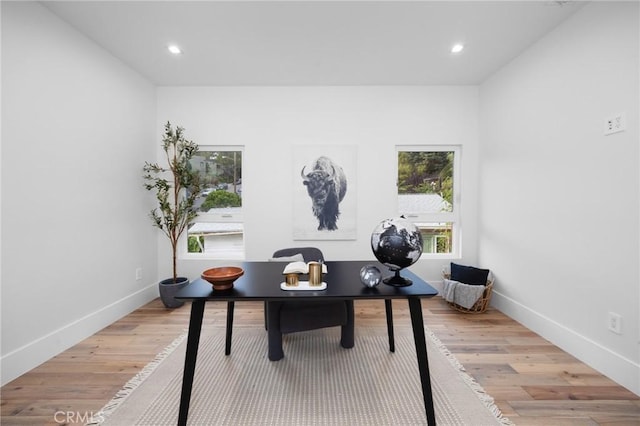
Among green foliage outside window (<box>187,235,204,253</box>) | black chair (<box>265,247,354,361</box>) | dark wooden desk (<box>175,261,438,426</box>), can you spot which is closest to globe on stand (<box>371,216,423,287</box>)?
dark wooden desk (<box>175,261,438,426</box>)

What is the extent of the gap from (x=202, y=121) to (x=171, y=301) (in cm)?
218

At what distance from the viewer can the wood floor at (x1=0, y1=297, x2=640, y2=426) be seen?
1547mm

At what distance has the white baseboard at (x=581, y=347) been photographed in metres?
1.77

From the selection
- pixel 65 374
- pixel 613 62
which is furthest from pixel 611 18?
pixel 65 374

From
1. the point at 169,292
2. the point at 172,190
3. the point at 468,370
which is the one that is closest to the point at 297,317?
the point at 468,370

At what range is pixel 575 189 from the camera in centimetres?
216

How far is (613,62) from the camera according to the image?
188 cm

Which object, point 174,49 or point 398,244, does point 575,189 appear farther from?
point 174,49

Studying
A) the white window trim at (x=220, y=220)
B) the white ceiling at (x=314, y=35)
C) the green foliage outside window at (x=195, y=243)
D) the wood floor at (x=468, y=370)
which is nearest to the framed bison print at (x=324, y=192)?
the white window trim at (x=220, y=220)

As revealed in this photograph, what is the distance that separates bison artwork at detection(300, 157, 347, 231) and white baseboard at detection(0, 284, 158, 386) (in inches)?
90.2

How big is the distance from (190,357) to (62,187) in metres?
1.89

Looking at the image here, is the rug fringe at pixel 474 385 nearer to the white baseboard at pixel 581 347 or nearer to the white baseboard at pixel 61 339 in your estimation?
the white baseboard at pixel 581 347

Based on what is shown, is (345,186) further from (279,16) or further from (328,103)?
(279,16)

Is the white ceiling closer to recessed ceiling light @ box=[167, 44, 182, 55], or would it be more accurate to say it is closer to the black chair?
recessed ceiling light @ box=[167, 44, 182, 55]
